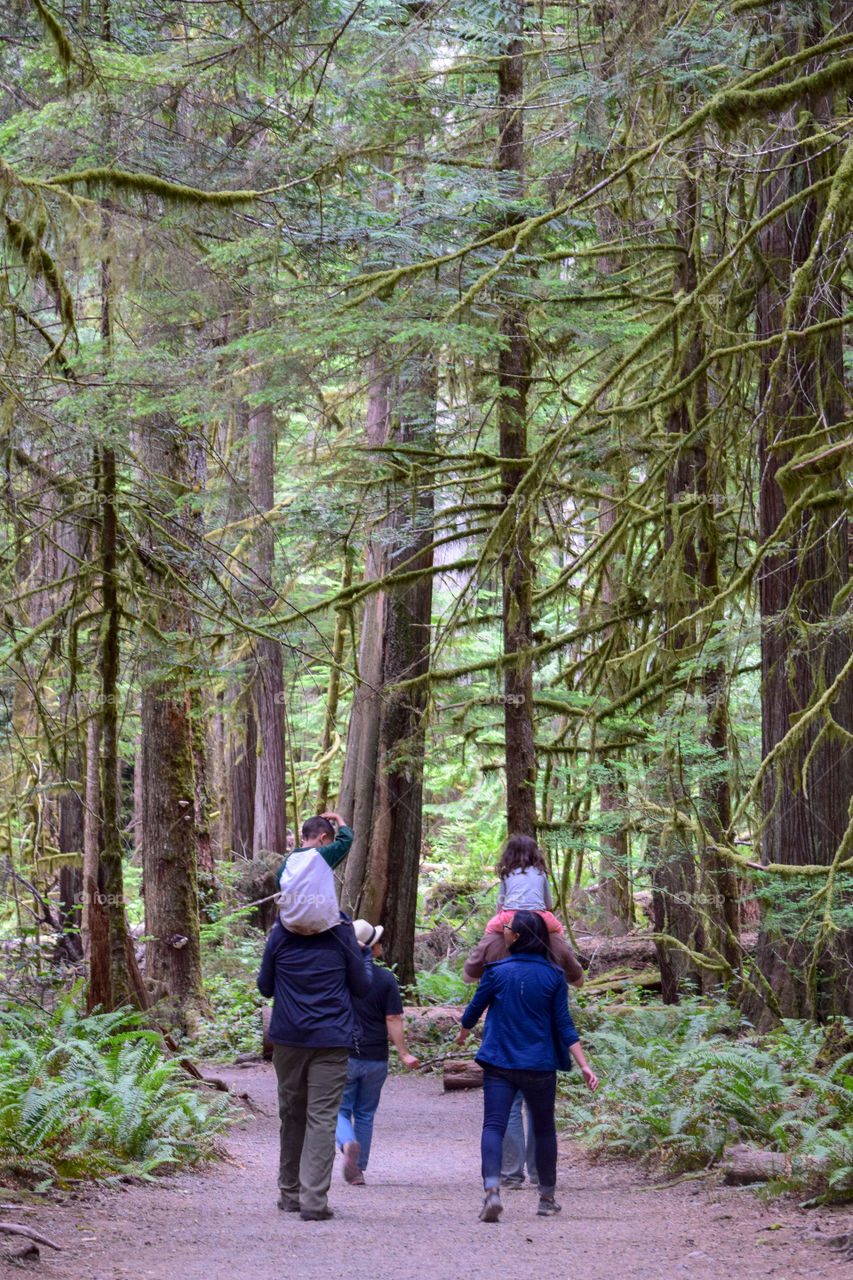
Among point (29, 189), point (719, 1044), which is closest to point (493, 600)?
point (719, 1044)

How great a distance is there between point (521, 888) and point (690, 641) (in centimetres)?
505

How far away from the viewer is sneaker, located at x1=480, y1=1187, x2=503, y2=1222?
240 inches

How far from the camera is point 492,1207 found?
611cm

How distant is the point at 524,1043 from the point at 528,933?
54 cm

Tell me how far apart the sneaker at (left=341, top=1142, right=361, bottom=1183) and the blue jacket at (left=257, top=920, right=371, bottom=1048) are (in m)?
1.65

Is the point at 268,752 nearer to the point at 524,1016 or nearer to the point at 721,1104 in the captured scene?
the point at 721,1104

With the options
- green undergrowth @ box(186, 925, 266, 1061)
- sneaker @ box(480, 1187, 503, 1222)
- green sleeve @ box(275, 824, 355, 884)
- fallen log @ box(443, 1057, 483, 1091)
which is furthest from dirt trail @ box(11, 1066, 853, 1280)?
green undergrowth @ box(186, 925, 266, 1061)

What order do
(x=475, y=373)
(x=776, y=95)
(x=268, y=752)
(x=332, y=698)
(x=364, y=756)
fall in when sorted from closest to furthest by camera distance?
(x=776, y=95) < (x=475, y=373) < (x=364, y=756) < (x=332, y=698) < (x=268, y=752)

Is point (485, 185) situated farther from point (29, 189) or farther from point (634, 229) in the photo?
point (29, 189)

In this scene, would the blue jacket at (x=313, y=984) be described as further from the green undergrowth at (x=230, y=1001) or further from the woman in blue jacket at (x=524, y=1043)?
the green undergrowth at (x=230, y=1001)

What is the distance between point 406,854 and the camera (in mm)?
15484

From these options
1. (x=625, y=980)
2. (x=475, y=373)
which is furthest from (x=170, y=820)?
(x=625, y=980)

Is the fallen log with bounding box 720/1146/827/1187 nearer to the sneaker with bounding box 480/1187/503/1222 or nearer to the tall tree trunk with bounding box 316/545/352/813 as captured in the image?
the sneaker with bounding box 480/1187/503/1222

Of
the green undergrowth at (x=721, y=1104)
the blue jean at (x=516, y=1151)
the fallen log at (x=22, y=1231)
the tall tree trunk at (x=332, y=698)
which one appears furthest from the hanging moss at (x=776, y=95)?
the tall tree trunk at (x=332, y=698)
